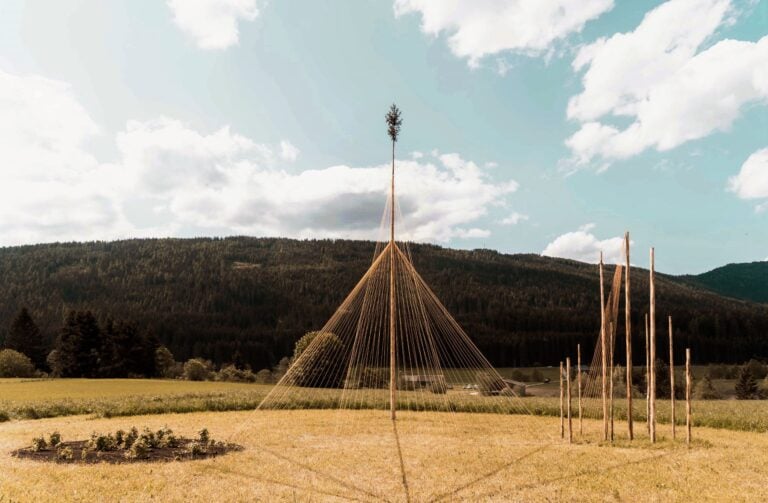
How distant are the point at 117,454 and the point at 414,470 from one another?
8.85 metres

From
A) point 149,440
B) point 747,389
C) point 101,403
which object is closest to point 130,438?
point 149,440

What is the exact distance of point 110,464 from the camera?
561 inches

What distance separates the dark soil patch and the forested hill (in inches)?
2408

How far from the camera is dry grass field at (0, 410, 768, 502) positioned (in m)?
11.7

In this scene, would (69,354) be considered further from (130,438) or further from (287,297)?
(287,297)

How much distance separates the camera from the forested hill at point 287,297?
9625 cm

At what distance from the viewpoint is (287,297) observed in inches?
5482

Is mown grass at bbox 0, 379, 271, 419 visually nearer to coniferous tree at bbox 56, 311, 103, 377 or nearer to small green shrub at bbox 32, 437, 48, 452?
small green shrub at bbox 32, 437, 48, 452

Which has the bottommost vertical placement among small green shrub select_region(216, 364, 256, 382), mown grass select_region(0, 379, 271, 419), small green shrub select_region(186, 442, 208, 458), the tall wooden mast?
small green shrub select_region(216, 364, 256, 382)

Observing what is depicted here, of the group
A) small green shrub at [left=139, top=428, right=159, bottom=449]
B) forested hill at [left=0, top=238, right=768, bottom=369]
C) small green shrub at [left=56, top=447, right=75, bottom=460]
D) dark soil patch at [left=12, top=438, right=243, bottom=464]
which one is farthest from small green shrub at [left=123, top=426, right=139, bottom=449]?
forested hill at [left=0, top=238, right=768, bottom=369]

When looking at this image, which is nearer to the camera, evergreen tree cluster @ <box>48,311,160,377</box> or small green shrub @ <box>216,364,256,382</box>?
evergreen tree cluster @ <box>48,311,160,377</box>

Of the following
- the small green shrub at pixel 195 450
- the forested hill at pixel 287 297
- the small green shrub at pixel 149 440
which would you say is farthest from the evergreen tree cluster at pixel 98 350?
the small green shrub at pixel 195 450

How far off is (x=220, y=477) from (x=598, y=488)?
912cm

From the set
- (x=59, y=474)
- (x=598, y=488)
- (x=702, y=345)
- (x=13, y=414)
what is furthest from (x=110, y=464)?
(x=702, y=345)
